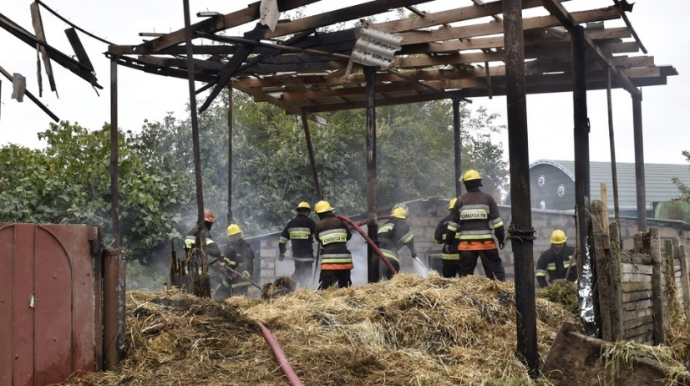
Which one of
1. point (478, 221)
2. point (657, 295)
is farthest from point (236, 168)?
point (657, 295)

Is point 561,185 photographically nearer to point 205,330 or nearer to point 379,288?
point 379,288

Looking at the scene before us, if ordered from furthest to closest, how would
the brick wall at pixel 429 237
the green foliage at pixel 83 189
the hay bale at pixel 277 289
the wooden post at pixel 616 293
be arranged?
the brick wall at pixel 429 237
the green foliage at pixel 83 189
the hay bale at pixel 277 289
the wooden post at pixel 616 293

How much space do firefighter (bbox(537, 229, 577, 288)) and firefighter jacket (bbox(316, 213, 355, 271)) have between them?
3.79 m

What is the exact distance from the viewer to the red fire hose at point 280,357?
607 cm

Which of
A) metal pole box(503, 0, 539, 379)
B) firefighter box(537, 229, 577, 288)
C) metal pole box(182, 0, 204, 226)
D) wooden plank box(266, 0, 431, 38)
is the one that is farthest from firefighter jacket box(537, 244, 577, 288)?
metal pole box(182, 0, 204, 226)

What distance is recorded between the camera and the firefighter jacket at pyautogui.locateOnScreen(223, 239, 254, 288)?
48.9 feet

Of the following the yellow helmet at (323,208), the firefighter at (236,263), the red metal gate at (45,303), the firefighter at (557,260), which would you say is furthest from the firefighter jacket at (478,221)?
the red metal gate at (45,303)

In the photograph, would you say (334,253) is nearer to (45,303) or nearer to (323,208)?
(323,208)

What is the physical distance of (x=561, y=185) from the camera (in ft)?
101

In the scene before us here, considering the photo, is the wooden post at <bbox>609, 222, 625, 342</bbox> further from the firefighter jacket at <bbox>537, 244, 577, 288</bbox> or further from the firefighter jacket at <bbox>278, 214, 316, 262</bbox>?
the firefighter jacket at <bbox>278, 214, 316, 262</bbox>

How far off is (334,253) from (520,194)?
5.89 m

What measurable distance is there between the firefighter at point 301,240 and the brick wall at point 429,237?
2.53 m

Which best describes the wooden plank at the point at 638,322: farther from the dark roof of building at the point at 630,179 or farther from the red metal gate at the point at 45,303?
the dark roof of building at the point at 630,179

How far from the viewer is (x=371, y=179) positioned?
11672 millimetres
